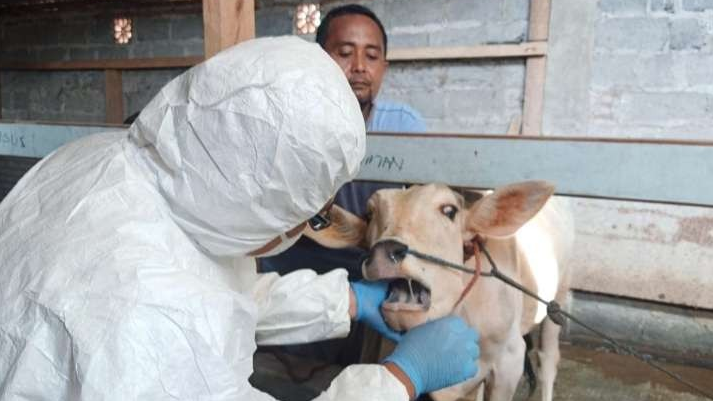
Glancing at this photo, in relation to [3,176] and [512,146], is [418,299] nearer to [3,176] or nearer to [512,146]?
[512,146]

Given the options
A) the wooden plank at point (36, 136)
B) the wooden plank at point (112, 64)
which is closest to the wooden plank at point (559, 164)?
the wooden plank at point (36, 136)

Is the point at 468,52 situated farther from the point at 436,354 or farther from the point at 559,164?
the point at 559,164

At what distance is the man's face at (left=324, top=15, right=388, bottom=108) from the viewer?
84.0 inches

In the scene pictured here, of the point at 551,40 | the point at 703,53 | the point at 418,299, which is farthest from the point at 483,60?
the point at 418,299

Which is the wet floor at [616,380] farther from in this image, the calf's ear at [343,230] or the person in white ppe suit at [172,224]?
the person in white ppe suit at [172,224]

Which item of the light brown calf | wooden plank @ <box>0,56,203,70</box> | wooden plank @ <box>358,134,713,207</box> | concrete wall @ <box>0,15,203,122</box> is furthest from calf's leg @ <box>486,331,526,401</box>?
concrete wall @ <box>0,15,203,122</box>

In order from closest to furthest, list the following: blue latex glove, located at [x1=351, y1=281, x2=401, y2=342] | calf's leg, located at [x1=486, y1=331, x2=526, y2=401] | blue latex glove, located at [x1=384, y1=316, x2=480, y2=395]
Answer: blue latex glove, located at [x1=384, y1=316, x2=480, y2=395]
blue latex glove, located at [x1=351, y1=281, x2=401, y2=342]
calf's leg, located at [x1=486, y1=331, x2=526, y2=401]

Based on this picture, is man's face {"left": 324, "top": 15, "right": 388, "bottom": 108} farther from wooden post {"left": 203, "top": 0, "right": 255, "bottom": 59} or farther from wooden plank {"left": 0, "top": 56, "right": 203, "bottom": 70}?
wooden plank {"left": 0, "top": 56, "right": 203, "bottom": 70}

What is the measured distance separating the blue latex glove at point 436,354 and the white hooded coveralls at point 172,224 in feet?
1.37

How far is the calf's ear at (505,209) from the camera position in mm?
1309

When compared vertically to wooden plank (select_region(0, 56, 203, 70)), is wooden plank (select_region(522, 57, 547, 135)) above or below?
below

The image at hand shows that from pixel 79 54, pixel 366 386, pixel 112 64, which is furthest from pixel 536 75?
pixel 79 54

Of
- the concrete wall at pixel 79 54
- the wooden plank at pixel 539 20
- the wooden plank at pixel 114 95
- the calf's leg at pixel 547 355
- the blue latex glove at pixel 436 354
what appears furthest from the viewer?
the wooden plank at pixel 114 95

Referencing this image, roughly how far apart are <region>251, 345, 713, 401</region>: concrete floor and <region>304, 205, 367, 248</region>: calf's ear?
78 cm
